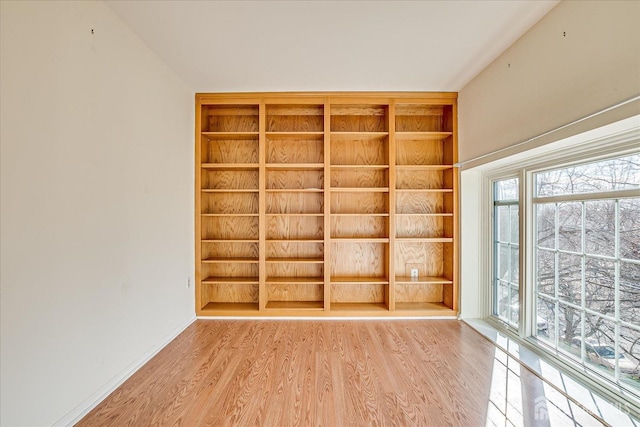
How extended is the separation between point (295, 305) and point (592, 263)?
8.36 ft

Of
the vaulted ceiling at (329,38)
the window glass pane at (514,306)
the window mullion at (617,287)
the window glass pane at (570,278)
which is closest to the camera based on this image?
the window mullion at (617,287)

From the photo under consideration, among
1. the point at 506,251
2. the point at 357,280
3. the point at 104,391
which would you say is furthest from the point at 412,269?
the point at 104,391

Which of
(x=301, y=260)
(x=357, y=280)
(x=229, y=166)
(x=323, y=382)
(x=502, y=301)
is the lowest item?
(x=323, y=382)

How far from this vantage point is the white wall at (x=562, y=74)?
1308 mm

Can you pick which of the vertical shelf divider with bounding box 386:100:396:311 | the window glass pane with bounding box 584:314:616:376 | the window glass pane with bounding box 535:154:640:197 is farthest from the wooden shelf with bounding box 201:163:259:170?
the window glass pane with bounding box 584:314:616:376

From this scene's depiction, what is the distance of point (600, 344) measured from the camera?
5.49 feet

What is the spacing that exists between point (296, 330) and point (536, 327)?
2.09m

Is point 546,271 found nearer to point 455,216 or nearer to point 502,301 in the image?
point 502,301

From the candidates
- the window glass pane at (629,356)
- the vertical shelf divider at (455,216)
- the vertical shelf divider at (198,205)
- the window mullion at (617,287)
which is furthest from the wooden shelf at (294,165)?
the window glass pane at (629,356)

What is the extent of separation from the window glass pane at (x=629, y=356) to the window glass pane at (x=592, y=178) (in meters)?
0.85

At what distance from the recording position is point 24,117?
1.24 m

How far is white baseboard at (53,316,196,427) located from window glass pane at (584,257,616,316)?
3182mm

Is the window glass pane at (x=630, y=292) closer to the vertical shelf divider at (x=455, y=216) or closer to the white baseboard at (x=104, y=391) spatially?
the vertical shelf divider at (x=455, y=216)

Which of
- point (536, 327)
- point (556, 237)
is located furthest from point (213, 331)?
point (556, 237)
